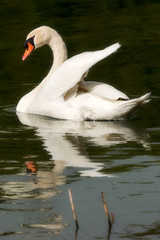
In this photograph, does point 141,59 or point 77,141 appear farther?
point 141,59

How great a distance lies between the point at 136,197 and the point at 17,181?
1301 mm

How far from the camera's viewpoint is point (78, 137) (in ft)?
30.3

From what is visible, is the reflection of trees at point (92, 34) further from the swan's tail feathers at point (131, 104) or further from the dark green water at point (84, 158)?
the swan's tail feathers at point (131, 104)

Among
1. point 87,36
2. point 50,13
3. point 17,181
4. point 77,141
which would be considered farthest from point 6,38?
point 17,181

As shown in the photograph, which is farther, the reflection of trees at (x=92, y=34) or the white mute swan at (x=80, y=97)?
the reflection of trees at (x=92, y=34)

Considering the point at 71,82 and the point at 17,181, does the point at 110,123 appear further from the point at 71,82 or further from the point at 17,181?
the point at 17,181

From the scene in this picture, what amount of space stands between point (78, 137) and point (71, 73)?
3.85ft

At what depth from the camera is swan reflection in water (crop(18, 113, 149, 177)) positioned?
777 centimetres

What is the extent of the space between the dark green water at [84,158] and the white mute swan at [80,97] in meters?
0.16

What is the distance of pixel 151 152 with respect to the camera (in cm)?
823

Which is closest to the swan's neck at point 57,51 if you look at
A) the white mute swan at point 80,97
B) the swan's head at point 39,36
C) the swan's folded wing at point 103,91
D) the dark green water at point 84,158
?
the swan's head at point 39,36

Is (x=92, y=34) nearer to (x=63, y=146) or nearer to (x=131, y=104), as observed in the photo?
(x=131, y=104)

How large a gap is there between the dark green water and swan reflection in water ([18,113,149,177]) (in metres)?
0.01

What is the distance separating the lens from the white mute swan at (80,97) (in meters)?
9.78
